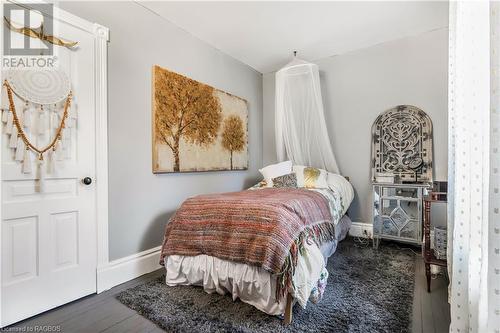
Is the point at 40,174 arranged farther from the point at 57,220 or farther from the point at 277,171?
the point at 277,171

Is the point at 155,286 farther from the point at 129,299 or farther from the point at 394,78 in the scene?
the point at 394,78

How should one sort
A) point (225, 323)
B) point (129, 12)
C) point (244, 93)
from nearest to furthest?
point (225, 323)
point (129, 12)
point (244, 93)

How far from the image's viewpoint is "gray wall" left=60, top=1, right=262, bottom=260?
7.06ft

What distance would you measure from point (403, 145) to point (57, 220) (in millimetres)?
3580

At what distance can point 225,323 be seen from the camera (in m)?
1.56

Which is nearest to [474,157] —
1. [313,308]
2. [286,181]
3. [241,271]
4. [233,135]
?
[313,308]

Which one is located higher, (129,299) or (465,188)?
(465,188)

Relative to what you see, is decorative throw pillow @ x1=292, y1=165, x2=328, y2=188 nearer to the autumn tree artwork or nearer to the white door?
the autumn tree artwork

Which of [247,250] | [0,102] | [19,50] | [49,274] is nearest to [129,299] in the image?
[49,274]

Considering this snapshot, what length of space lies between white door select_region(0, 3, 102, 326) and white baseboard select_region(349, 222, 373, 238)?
2.97 m

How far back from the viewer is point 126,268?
2197 mm

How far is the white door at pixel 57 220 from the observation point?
161 cm

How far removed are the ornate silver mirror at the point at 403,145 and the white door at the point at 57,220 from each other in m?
3.15

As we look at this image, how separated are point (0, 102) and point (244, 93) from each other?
2746 millimetres
